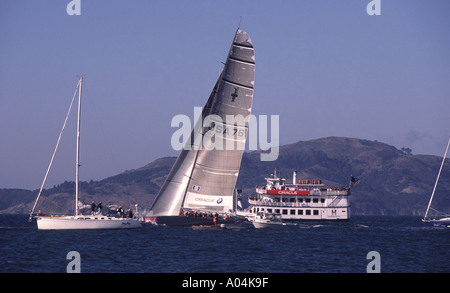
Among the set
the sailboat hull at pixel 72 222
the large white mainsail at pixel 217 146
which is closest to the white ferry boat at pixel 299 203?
the large white mainsail at pixel 217 146

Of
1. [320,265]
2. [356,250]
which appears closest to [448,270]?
[320,265]

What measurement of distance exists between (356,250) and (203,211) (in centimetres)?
2446

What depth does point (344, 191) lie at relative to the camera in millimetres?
124438

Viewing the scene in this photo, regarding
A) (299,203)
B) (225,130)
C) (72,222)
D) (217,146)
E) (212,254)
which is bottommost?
(212,254)

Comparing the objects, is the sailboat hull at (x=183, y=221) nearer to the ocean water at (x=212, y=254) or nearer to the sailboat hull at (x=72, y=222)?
the ocean water at (x=212, y=254)

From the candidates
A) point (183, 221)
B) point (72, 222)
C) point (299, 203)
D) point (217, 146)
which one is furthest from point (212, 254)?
point (299, 203)

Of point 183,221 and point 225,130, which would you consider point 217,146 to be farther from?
point 183,221

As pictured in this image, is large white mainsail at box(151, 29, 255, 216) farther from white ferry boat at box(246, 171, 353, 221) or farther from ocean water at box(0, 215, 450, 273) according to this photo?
white ferry boat at box(246, 171, 353, 221)

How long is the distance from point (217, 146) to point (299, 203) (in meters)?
49.4

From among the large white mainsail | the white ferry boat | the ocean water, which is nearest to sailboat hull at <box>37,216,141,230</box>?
the ocean water

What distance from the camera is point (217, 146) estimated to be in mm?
74062

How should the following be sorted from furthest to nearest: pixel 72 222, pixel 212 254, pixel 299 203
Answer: pixel 299 203, pixel 72 222, pixel 212 254

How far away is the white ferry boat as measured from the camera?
391ft

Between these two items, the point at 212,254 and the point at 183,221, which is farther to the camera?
the point at 183,221
